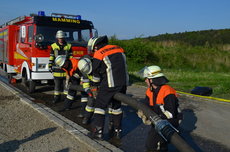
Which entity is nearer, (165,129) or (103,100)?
(165,129)

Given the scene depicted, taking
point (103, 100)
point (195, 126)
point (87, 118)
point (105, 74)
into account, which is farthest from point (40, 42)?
point (195, 126)

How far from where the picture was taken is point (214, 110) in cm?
716

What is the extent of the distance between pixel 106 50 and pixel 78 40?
508cm

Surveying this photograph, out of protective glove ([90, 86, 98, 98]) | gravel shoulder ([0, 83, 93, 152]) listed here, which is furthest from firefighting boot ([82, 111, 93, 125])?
protective glove ([90, 86, 98, 98])

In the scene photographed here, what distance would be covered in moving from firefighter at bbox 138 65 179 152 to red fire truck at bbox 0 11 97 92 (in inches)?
210

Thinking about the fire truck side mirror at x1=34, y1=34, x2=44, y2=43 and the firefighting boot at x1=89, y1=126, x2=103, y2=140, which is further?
the fire truck side mirror at x1=34, y1=34, x2=44, y2=43

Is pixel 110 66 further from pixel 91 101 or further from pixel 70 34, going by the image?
pixel 70 34

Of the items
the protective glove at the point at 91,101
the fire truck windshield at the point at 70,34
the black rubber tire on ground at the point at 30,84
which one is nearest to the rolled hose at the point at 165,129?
the protective glove at the point at 91,101

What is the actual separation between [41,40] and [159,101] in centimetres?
556

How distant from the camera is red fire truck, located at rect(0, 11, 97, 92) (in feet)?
28.6

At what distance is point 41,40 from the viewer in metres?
8.43

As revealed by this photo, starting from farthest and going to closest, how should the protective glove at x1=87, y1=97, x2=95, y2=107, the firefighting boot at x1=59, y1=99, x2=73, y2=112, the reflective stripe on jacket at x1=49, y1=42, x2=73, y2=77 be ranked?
the reflective stripe on jacket at x1=49, y1=42, x2=73, y2=77 < the firefighting boot at x1=59, y1=99, x2=73, y2=112 < the protective glove at x1=87, y1=97, x2=95, y2=107

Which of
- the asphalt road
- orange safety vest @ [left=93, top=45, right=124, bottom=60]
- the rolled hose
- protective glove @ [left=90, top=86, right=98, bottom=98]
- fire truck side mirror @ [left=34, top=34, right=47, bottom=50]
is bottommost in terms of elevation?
the asphalt road

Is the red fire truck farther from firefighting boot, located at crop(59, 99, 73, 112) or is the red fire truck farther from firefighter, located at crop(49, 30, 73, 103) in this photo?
firefighting boot, located at crop(59, 99, 73, 112)
